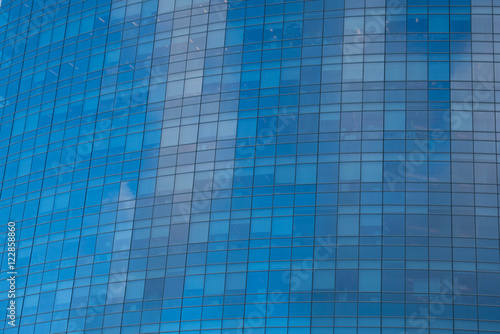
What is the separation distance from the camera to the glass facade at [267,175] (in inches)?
3140

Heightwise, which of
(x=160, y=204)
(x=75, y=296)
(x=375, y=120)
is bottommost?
(x=75, y=296)

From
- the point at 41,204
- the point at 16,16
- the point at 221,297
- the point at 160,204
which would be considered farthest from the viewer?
the point at 16,16

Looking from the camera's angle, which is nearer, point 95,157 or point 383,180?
point 383,180

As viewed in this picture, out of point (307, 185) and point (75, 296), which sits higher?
point (307, 185)

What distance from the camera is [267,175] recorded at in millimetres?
84750

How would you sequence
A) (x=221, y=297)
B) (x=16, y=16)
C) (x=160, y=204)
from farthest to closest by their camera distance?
(x=16, y=16) < (x=160, y=204) < (x=221, y=297)

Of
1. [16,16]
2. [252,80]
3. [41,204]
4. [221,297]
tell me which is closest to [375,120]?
[252,80]

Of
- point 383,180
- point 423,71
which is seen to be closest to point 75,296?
point 383,180

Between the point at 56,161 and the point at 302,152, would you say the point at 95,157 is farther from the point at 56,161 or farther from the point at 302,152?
the point at 302,152

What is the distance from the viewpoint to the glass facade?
262 ft

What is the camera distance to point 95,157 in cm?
9188

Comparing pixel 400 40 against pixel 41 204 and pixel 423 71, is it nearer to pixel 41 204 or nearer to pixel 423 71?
pixel 423 71

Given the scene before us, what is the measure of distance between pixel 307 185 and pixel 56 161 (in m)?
26.3

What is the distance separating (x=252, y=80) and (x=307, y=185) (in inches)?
472
